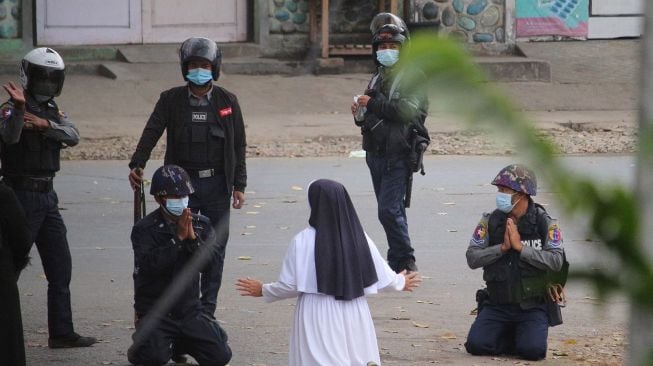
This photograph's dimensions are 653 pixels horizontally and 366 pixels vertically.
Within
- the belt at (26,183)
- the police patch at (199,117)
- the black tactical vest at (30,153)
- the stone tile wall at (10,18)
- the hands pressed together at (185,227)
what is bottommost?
the hands pressed together at (185,227)

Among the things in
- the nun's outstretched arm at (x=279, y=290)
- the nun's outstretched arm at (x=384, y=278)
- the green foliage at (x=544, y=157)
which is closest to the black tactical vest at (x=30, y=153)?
the nun's outstretched arm at (x=279, y=290)

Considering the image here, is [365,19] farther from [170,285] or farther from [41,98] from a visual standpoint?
[170,285]

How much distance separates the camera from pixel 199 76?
7230 millimetres

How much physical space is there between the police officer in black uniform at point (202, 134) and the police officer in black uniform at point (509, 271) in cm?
159

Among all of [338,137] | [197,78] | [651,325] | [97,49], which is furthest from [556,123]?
[651,325]

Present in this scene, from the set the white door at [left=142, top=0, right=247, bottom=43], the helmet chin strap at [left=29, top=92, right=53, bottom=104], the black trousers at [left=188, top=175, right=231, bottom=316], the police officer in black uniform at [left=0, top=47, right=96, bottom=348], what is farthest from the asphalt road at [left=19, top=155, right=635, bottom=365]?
the white door at [left=142, top=0, right=247, bottom=43]

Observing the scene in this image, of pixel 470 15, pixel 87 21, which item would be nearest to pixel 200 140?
pixel 87 21

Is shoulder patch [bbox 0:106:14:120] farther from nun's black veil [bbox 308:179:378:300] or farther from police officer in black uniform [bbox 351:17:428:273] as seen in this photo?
police officer in black uniform [bbox 351:17:428:273]

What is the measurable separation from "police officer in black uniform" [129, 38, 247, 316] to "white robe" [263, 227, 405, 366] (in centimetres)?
145

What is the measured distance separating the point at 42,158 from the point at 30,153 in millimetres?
74

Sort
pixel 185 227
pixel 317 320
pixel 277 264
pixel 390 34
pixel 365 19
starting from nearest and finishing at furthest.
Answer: pixel 317 320, pixel 185 227, pixel 390 34, pixel 277 264, pixel 365 19

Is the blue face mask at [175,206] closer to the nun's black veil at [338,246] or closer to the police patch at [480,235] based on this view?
the nun's black veil at [338,246]

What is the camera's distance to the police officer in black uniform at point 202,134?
7164 millimetres

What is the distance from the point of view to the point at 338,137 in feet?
51.2
